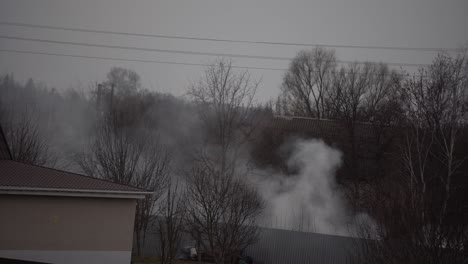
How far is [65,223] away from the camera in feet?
44.2

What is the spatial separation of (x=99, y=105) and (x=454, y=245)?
105 feet

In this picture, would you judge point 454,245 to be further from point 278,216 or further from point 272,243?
point 278,216

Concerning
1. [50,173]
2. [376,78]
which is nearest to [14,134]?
[50,173]

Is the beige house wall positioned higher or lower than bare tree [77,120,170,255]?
lower

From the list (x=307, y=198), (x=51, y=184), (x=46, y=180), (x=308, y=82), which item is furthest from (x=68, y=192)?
(x=308, y=82)

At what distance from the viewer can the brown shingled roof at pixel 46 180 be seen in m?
13.2

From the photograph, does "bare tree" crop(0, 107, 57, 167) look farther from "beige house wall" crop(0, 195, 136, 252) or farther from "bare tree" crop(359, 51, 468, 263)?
"bare tree" crop(359, 51, 468, 263)

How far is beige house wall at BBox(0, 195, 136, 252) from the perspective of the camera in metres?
13.1

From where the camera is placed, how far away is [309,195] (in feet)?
86.3

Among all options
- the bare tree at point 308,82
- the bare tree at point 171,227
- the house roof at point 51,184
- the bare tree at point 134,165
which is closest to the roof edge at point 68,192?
the house roof at point 51,184

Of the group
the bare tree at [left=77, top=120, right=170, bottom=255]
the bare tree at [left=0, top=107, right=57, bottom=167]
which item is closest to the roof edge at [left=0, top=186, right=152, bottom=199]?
the bare tree at [left=77, top=120, right=170, bottom=255]

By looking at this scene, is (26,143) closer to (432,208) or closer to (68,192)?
(68,192)

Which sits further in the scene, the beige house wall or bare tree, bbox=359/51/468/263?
the beige house wall

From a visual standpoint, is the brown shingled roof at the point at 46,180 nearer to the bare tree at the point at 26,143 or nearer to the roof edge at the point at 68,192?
the roof edge at the point at 68,192
